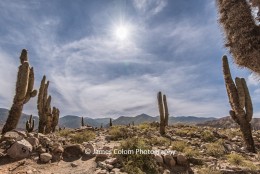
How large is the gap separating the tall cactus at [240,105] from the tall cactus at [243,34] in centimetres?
487

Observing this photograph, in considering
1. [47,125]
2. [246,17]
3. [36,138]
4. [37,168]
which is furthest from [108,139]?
[246,17]

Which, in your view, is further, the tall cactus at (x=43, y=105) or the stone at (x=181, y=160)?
the tall cactus at (x=43, y=105)

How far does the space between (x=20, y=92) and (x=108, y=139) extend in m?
5.48

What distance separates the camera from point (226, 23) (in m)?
10.5

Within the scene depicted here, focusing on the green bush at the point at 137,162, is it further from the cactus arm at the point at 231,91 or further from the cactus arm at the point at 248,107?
the cactus arm at the point at 248,107

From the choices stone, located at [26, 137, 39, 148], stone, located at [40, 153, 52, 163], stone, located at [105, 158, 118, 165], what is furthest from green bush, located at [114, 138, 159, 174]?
stone, located at [26, 137, 39, 148]

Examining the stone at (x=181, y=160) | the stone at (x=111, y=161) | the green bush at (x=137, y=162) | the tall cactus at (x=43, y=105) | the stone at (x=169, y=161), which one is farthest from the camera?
the tall cactus at (x=43, y=105)

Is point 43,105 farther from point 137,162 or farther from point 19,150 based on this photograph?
point 137,162

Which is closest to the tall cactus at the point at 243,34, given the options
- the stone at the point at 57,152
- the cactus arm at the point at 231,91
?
the cactus arm at the point at 231,91

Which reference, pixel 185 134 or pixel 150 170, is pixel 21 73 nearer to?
pixel 150 170

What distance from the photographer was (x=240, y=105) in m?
14.6

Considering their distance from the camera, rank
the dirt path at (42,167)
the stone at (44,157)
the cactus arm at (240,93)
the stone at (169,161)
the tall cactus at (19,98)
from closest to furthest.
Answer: the dirt path at (42,167)
the stone at (44,157)
the stone at (169,161)
the tall cactus at (19,98)
the cactus arm at (240,93)

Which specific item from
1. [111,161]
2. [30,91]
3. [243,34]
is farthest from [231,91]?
[30,91]

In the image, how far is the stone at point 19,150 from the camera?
30.1 ft
